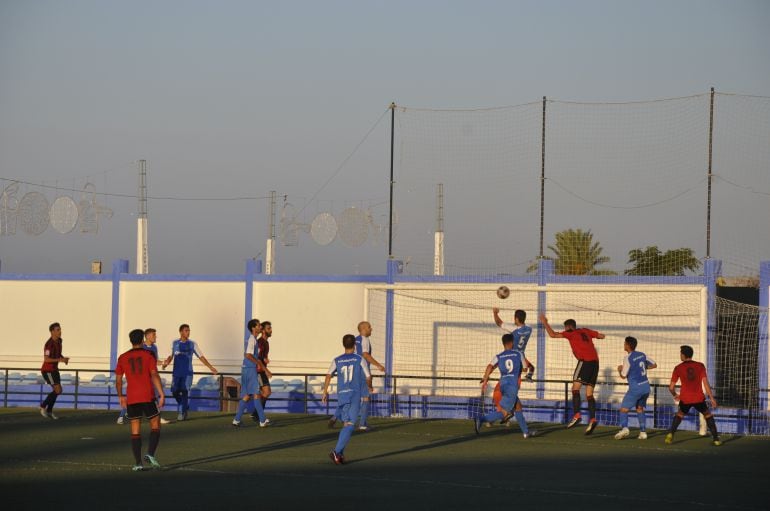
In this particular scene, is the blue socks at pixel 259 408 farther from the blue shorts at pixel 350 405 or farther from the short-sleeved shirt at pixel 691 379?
the short-sleeved shirt at pixel 691 379

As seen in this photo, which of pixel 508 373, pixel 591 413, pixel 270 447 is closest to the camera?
pixel 270 447

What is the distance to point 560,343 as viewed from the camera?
27.9 m

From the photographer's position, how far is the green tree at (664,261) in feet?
125

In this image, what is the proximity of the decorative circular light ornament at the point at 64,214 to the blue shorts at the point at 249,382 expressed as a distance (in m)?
16.1

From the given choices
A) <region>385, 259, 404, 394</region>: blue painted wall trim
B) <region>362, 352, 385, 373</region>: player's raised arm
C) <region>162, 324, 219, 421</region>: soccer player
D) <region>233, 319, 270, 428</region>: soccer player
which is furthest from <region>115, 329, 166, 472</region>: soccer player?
<region>385, 259, 404, 394</region>: blue painted wall trim

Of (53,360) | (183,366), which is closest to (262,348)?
(183,366)

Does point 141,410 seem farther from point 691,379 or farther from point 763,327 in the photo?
point 763,327

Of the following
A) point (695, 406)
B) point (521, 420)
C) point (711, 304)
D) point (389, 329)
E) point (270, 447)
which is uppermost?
point (711, 304)

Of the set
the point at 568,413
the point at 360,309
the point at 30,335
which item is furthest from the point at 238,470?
the point at 30,335

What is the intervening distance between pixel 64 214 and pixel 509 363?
67.8 feet

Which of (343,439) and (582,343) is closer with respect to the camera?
(343,439)

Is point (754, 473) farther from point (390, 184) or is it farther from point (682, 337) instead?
point (390, 184)

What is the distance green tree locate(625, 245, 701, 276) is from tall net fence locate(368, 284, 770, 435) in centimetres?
864

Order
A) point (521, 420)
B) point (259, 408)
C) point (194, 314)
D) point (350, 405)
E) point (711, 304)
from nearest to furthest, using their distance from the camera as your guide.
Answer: point (350, 405)
point (521, 420)
point (259, 408)
point (711, 304)
point (194, 314)
